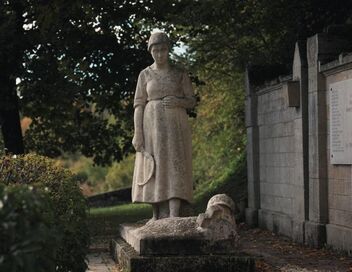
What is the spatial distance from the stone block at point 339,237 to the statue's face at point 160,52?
382cm

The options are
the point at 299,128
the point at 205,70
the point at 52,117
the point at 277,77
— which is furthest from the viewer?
the point at 205,70

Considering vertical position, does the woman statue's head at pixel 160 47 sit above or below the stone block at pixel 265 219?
above

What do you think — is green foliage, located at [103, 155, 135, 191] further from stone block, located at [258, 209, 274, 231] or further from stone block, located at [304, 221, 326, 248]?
stone block, located at [304, 221, 326, 248]

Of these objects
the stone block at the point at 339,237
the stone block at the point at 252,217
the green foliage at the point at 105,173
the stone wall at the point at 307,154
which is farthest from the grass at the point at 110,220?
the green foliage at the point at 105,173

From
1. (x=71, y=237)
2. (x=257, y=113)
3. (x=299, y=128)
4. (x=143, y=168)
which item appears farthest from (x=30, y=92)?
(x=71, y=237)

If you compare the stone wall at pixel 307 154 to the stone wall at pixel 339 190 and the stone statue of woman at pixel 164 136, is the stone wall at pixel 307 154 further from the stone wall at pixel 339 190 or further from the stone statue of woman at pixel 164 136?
the stone statue of woman at pixel 164 136

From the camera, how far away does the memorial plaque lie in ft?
42.6

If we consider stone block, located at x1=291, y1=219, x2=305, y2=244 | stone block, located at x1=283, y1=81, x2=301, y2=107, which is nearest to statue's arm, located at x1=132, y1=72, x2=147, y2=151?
stone block, located at x1=283, y1=81, x2=301, y2=107

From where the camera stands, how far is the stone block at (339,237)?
12891 millimetres

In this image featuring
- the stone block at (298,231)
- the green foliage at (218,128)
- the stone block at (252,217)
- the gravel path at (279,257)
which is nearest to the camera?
the gravel path at (279,257)

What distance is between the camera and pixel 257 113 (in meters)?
18.6

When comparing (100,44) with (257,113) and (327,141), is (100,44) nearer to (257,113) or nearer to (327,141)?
(257,113)

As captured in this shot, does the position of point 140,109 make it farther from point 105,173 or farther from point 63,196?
point 105,173

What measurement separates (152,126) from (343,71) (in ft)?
11.1
